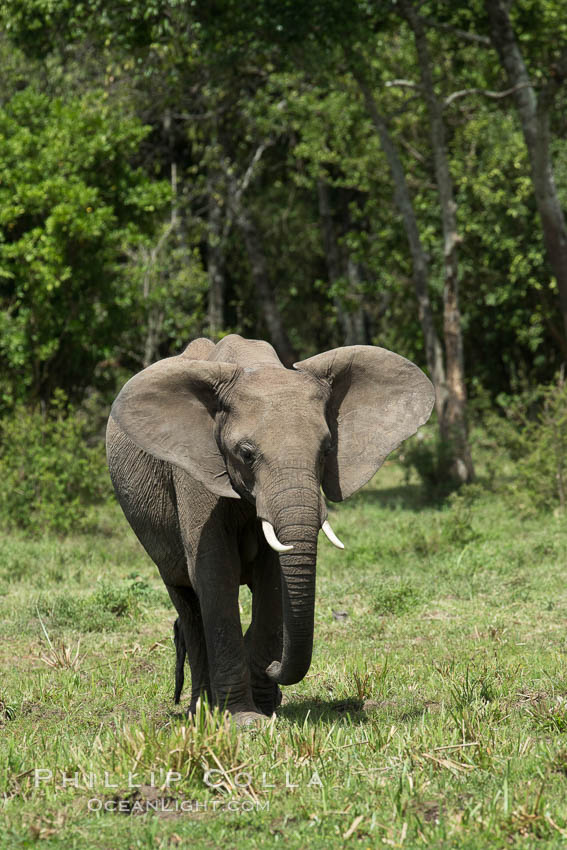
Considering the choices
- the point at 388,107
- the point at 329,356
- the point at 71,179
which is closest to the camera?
the point at 329,356

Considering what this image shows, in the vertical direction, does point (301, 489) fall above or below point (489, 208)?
below

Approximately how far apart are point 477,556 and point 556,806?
646 cm

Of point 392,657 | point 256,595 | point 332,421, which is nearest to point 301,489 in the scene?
point 332,421

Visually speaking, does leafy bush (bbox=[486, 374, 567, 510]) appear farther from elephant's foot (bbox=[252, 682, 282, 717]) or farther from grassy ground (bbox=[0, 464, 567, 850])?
elephant's foot (bbox=[252, 682, 282, 717])

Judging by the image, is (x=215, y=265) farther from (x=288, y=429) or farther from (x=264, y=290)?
(x=288, y=429)

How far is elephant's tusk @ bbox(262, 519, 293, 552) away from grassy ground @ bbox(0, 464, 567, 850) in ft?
2.59

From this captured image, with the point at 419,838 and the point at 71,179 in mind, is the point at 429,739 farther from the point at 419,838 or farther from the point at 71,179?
the point at 71,179

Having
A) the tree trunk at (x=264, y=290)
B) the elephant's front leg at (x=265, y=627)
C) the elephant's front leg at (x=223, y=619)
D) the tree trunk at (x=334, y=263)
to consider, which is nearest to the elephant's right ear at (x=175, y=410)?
the elephant's front leg at (x=223, y=619)

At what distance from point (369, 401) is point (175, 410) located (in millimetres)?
959

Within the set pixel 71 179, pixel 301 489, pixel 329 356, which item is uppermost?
pixel 71 179

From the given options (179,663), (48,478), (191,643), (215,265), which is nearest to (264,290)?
(215,265)

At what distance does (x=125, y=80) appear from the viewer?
18.7 metres

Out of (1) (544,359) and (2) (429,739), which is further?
(1) (544,359)

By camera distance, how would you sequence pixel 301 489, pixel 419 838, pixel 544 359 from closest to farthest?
pixel 419 838 < pixel 301 489 < pixel 544 359
